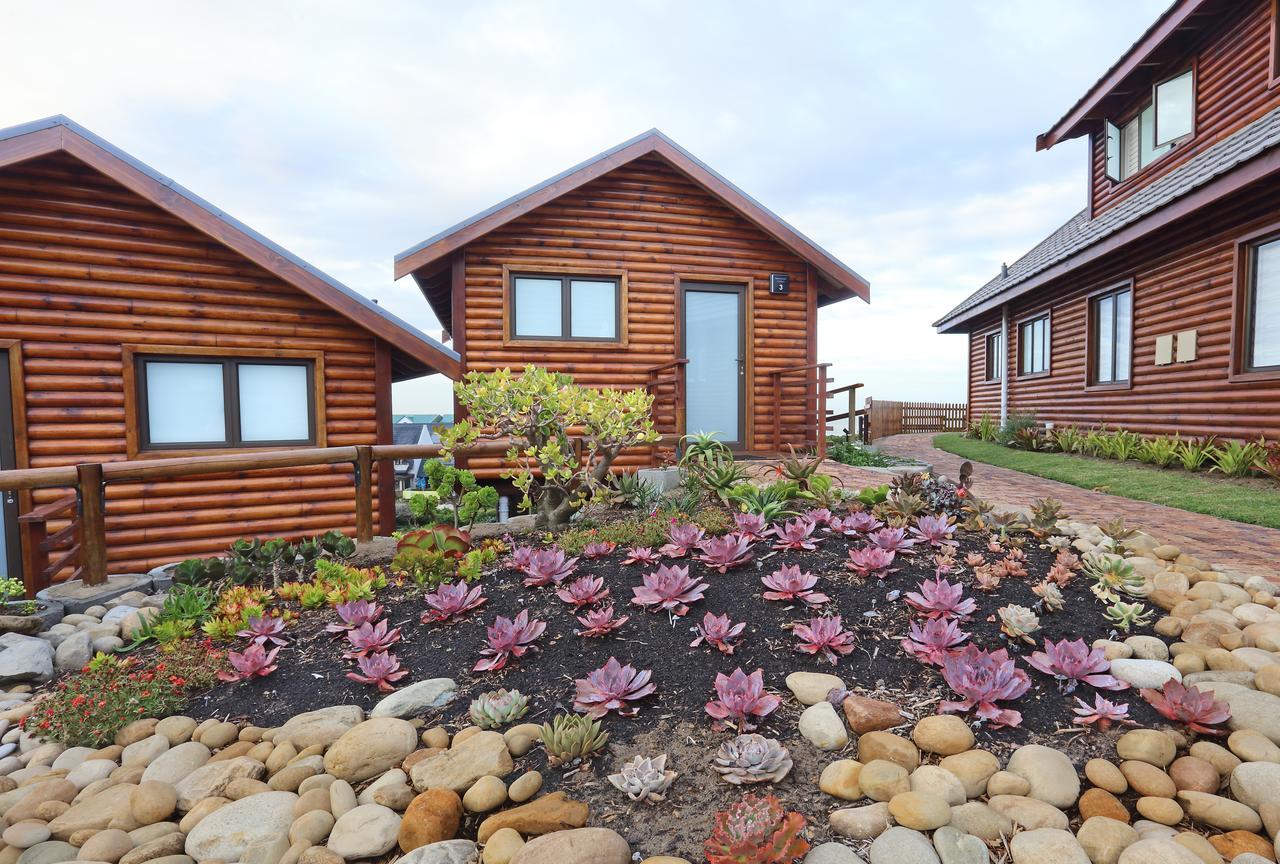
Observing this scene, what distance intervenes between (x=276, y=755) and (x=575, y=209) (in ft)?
24.2

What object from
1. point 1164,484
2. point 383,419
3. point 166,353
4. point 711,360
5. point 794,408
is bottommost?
point 1164,484

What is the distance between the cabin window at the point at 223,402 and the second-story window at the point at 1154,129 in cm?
1339

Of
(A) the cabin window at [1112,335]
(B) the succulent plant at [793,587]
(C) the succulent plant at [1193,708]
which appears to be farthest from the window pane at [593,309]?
(A) the cabin window at [1112,335]

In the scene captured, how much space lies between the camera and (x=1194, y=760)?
6.38 feet

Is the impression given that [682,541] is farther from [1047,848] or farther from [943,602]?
[1047,848]

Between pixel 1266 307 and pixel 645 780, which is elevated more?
pixel 1266 307

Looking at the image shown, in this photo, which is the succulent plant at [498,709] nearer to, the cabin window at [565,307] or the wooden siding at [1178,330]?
the cabin window at [565,307]

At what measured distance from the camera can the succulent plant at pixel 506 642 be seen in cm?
263

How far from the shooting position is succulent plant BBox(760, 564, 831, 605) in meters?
2.90

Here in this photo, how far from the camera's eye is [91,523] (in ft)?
14.3

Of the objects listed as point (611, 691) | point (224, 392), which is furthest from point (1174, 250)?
point (224, 392)

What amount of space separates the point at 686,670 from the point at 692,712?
0.25 m

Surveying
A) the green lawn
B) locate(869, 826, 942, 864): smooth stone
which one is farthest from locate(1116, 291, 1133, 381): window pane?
locate(869, 826, 942, 864): smooth stone

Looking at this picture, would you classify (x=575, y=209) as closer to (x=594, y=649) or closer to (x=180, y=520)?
(x=180, y=520)
